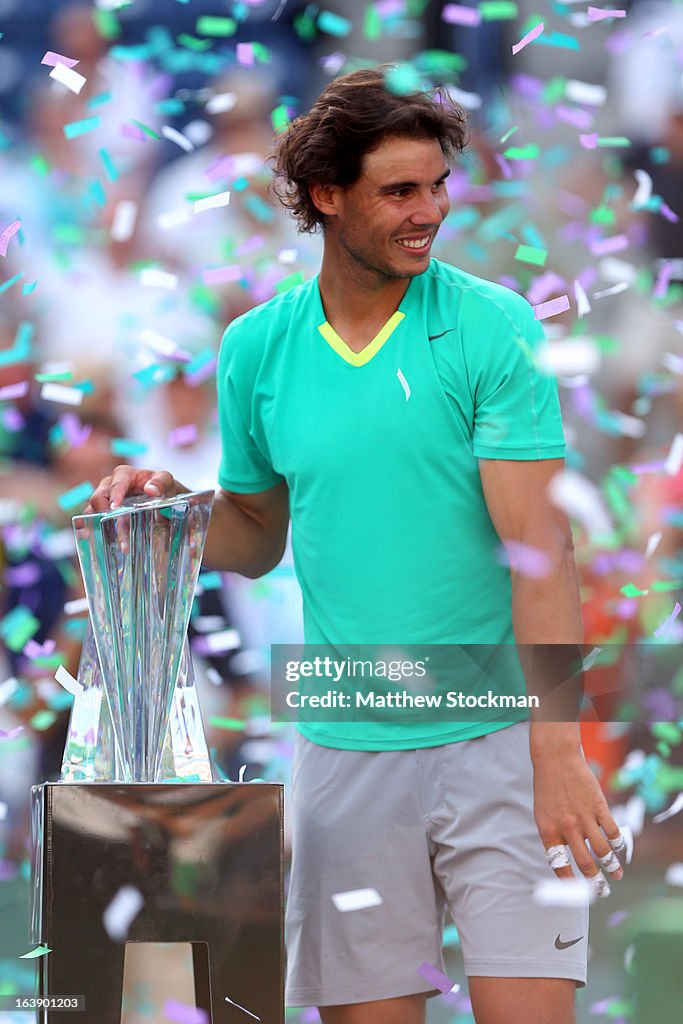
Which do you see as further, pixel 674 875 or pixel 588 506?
pixel 674 875

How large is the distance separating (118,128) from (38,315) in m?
0.41

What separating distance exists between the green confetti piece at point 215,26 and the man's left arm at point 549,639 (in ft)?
4.47

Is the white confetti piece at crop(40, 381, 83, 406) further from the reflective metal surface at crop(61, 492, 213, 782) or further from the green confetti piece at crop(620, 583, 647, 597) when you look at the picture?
the reflective metal surface at crop(61, 492, 213, 782)

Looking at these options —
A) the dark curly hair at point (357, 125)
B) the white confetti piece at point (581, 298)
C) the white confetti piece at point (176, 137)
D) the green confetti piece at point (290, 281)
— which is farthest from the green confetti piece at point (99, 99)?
the dark curly hair at point (357, 125)

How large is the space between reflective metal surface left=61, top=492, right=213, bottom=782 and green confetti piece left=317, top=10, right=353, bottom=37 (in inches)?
59.9

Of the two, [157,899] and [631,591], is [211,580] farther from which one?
[157,899]

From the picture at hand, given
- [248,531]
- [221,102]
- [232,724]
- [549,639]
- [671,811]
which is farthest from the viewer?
[671,811]

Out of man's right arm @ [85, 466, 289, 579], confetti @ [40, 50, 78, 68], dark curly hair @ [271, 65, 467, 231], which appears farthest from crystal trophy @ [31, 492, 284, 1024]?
confetti @ [40, 50, 78, 68]

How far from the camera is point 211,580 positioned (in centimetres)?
302

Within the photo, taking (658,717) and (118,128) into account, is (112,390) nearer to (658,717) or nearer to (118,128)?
(118,128)

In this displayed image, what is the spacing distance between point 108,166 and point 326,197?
1300 millimetres

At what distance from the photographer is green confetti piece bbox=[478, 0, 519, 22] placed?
2744mm

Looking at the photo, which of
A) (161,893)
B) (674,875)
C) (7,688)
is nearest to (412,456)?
(161,893)

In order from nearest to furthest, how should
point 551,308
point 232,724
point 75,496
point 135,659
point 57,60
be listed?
point 135,659 < point 551,308 < point 57,60 < point 75,496 < point 232,724
